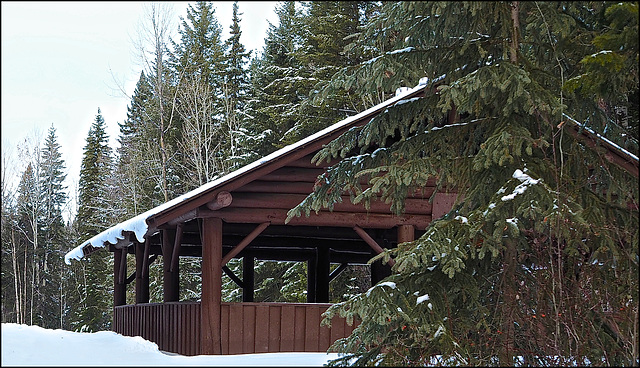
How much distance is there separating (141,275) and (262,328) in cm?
405

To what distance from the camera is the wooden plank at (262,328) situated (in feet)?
36.6

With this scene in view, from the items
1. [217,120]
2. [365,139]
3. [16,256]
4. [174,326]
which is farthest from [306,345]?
[16,256]

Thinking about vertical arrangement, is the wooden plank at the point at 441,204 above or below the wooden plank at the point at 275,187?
below

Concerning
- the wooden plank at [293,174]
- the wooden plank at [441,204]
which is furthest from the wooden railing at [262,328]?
the wooden plank at [441,204]

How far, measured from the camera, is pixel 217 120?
99.3ft

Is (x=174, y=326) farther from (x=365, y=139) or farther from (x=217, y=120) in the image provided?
(x=217, y=120)

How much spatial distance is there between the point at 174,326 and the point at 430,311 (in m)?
6.45

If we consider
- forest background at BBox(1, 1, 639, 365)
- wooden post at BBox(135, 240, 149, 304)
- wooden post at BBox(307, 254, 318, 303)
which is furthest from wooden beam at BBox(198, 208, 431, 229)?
wooden post at BBox(307, 254, 318, 303)

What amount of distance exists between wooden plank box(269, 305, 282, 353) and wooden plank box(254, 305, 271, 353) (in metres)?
0.05

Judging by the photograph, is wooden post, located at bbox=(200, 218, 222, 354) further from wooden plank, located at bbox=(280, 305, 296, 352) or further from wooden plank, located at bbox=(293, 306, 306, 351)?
→ wooden plank, located at bbox=(293, 306, 306, 351)

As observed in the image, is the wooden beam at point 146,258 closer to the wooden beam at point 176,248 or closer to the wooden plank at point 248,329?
the wooden beam at point 176,248

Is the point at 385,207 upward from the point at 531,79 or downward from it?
downward

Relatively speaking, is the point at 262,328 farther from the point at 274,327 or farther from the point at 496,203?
the point at 496,203

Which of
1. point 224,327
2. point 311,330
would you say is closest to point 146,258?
point 224,327
